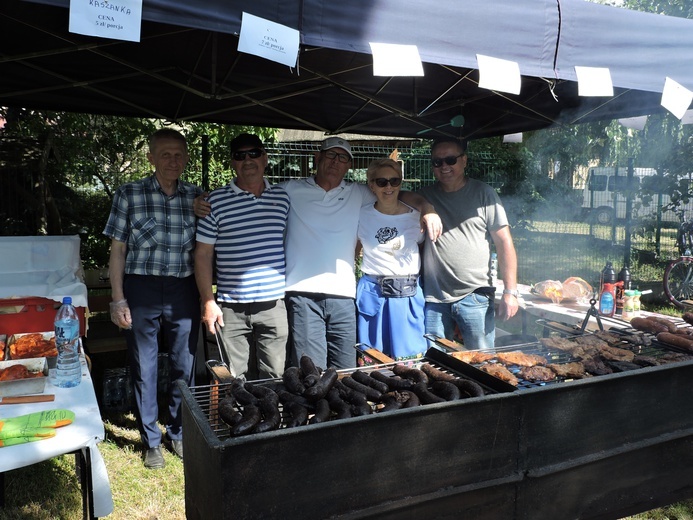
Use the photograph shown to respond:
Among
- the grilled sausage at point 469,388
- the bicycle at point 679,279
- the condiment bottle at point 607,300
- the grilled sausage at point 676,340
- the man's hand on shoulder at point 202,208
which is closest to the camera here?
the grilled sausage at point 469,388

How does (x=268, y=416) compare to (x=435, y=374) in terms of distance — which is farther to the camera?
(x=435, y=374)

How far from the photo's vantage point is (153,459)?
144 inches

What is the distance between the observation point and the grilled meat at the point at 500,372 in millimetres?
2561

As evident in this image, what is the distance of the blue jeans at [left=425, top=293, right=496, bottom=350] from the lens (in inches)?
149

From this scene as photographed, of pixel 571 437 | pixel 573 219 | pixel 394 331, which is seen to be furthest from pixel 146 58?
pixel 573 219

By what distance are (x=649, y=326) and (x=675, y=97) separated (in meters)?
1.48

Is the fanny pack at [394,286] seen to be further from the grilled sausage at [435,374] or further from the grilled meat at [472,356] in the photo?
the grilled sausage at [435,374]

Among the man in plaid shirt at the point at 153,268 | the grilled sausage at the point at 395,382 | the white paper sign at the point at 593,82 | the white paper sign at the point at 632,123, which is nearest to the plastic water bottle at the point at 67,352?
the man in plaid shirt at the point at 153,268

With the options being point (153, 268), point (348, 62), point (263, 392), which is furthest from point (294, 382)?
point (348, 62)

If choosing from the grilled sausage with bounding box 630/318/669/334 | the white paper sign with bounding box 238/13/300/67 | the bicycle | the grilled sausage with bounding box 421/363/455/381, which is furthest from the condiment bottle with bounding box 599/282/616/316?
the bicycle

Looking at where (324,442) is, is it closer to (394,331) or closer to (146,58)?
(394,331)

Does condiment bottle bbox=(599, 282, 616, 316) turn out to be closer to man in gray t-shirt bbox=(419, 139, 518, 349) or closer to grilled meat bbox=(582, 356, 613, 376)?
man in gray t-shirt bbox=(419, 139, 518, 349)

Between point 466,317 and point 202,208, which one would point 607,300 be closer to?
point 466,317

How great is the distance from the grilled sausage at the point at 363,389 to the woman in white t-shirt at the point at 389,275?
1212 mm
